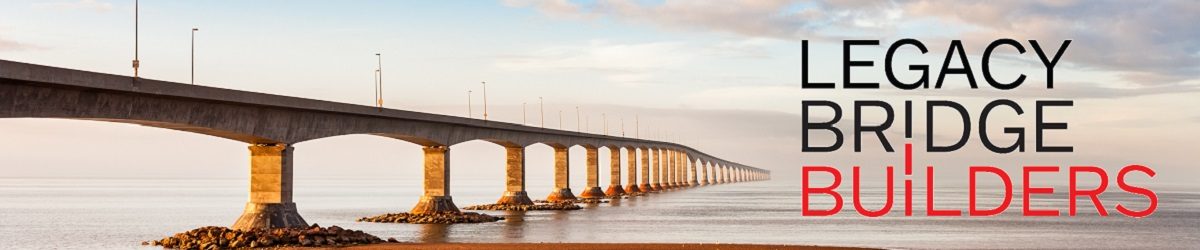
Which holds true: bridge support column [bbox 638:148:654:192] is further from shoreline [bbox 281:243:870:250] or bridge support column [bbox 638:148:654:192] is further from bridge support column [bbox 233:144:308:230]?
shoreline [bbox 281:243:870:250]

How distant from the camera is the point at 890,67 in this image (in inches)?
1817

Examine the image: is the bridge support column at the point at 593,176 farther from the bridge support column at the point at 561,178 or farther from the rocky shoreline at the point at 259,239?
the rocky shoreline at the point at 259,239

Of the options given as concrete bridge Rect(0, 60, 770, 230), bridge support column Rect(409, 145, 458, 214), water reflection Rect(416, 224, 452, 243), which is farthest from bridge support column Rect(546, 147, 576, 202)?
water reflection Rect(416, 224, 452, 243)

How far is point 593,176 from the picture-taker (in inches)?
5246

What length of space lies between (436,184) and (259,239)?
30.0 metres

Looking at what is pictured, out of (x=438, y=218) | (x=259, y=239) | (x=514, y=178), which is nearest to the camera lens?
(x=259, y=239)

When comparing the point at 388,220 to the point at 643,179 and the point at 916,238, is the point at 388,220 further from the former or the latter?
the point at 643,179

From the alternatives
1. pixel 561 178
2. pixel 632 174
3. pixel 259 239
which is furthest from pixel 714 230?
pixel 632 174

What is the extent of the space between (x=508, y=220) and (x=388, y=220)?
21.1 feet

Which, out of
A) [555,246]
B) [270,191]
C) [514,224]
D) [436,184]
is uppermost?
[270,191]

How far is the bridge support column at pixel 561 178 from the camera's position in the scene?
115 meters

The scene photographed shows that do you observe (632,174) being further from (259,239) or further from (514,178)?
(259,239)

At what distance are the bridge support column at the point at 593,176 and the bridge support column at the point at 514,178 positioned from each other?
29.4 m

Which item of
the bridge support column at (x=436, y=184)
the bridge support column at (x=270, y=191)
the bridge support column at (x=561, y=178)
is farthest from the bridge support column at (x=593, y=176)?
the bridge support column at (x=270, y=191)
